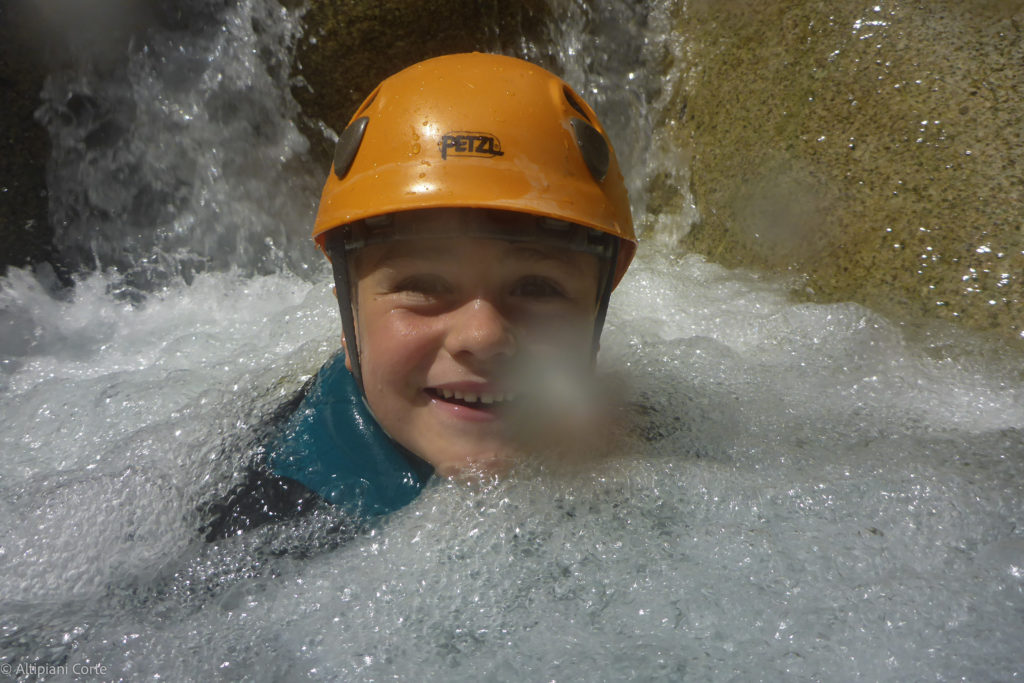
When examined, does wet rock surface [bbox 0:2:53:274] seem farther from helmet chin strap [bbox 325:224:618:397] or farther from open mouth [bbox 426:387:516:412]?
open mouth [bbox 426:387:516:412]

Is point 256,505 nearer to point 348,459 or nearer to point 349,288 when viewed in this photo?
point 348,459

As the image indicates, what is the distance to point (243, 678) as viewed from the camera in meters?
1.67

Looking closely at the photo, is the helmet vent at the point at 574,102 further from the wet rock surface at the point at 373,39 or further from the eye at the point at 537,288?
the wet rock surface at the point at 373,39

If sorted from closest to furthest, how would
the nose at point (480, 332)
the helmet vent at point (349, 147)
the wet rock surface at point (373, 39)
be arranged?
1. the nose at point (480, 332)
2. the helmet vent at point (349, 147)
3. the wet rock surface at point (373, 39)

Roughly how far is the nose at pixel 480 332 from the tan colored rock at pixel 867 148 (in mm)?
1770

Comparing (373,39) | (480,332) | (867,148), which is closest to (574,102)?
(480,332)

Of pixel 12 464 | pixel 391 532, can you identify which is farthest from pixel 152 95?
pixel 391 532

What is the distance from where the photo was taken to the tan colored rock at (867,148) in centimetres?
303

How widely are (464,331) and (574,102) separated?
810 millimetres

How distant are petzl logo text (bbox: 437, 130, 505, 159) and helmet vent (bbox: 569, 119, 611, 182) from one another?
0.24m

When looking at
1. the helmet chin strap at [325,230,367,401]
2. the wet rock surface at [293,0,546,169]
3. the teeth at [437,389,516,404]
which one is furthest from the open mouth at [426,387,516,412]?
the wet rock surface at [293,0,546,169]

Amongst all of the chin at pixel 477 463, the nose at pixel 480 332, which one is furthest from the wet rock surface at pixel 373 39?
the chin at pixel 477 463

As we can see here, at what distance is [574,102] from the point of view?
2365 millimetres

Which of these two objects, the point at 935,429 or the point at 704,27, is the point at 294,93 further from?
the point at 935,429
